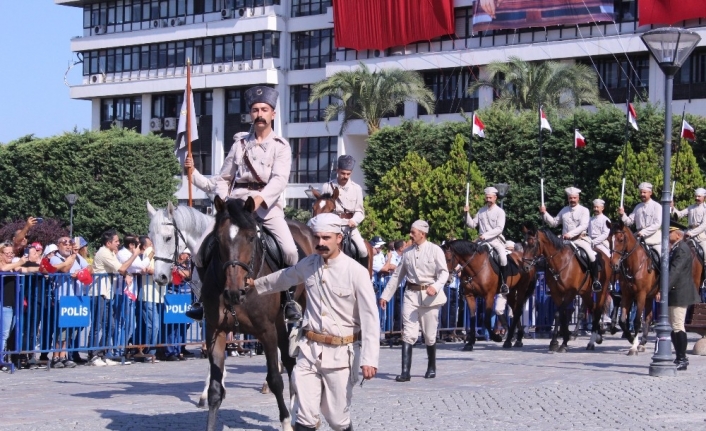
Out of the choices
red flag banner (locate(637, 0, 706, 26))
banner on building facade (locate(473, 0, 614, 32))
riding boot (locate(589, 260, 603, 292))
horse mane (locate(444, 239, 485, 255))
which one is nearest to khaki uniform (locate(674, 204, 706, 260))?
riding boot (locate(589, 260, 603, 292))

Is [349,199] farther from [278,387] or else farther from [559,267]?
[559,267]

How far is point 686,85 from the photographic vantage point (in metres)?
60.4

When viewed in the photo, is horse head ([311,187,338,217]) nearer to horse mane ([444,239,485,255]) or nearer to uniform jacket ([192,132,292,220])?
uniform jacket ([192,132,292,220])

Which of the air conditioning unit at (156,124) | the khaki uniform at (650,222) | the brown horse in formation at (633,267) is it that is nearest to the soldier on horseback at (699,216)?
the khaki uniform at (650,222)

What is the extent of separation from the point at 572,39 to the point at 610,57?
2.13 m

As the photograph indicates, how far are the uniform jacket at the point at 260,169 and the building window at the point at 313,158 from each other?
62020mm

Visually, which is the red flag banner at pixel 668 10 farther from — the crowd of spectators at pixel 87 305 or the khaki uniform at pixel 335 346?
the khaki uniform at pixel 335 346

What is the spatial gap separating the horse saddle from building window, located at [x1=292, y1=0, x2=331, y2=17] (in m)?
51.4

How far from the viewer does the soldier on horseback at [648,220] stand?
74.9 feet

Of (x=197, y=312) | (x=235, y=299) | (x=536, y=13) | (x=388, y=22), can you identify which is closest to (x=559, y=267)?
(x=197, y=312)

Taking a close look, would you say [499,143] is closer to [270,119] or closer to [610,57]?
[610,57]

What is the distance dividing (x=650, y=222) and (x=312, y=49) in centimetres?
5451

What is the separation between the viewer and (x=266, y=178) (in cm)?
1296

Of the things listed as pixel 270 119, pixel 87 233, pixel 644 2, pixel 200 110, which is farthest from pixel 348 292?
pixel 200 110
